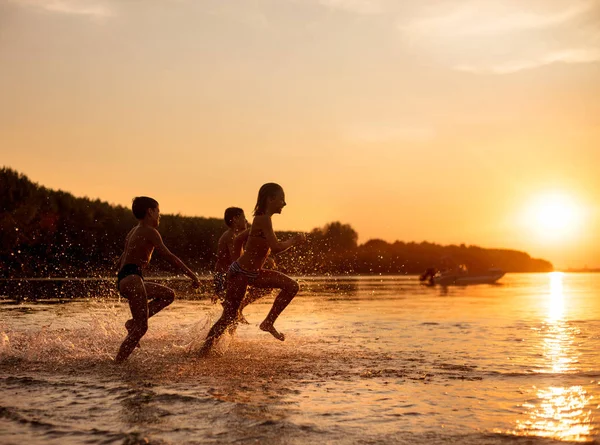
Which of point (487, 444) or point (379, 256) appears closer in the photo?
point (487, 444)

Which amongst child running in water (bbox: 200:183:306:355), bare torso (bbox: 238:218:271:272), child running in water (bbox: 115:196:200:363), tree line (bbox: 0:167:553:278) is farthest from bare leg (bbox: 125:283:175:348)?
tree line (bbox: 0:167:553:278)

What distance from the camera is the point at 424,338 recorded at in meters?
11.8

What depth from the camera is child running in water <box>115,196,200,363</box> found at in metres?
8.56

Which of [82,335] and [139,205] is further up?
[139,205]

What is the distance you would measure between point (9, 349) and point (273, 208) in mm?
4108

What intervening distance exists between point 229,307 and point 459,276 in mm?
40775

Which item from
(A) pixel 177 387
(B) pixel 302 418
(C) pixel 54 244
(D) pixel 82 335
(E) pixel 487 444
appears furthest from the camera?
(C) pixel 54 244

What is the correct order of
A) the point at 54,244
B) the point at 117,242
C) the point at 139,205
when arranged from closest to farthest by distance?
1. the point at 139,205
2. the point at 54,244
3. the point at 117,242

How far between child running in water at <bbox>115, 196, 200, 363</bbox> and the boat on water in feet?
123

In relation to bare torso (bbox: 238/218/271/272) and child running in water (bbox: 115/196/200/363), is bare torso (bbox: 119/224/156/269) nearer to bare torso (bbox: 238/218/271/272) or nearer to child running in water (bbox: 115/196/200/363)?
child running in water (bbox: 115/196/200/363)

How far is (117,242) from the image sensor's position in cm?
5112

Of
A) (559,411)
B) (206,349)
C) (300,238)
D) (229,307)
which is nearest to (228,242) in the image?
(229,307)

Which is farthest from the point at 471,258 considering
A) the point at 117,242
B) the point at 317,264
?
the point at 117,242

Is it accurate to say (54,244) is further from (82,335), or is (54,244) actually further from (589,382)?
(589,382)
